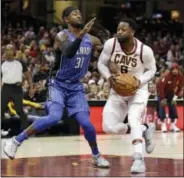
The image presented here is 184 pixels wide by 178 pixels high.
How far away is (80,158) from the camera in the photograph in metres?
10.6

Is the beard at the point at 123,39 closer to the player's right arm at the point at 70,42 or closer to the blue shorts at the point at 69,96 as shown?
the player's right arm at the point at 70,42

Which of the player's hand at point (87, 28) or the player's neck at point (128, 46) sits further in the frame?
the player's neck at point (128, 46)

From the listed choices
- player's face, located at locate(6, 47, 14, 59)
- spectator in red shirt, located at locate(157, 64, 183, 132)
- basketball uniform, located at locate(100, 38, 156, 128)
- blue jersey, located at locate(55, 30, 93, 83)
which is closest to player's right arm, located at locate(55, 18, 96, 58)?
blue jersey, located at locate(55, 30, 93, 83)

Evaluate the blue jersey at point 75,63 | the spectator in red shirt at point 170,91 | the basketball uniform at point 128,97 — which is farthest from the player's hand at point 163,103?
the blue jersey at point 75,63

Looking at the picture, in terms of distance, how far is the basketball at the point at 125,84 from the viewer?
8641 millimetres

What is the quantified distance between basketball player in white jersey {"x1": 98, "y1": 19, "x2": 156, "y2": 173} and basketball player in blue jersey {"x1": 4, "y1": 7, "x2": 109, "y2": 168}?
0.25 metres

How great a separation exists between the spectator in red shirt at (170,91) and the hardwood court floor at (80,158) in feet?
9.16

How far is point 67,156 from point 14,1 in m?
18.6

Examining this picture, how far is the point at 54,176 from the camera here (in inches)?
322

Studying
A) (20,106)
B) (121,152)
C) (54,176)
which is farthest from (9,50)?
(54,176)

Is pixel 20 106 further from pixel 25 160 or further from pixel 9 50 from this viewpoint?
pixel 25 160

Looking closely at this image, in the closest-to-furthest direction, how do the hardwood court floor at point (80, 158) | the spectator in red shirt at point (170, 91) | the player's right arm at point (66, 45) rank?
1. the player's right arm at point (66, 45)
2. the hardwood court floor at point (80, 158)
3. the spectator in red shirt at point (170, 91)

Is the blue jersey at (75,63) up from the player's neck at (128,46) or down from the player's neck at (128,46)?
down

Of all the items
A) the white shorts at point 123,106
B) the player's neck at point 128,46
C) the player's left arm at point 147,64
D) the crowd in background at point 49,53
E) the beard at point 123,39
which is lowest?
the crowd in background at point 49,53
